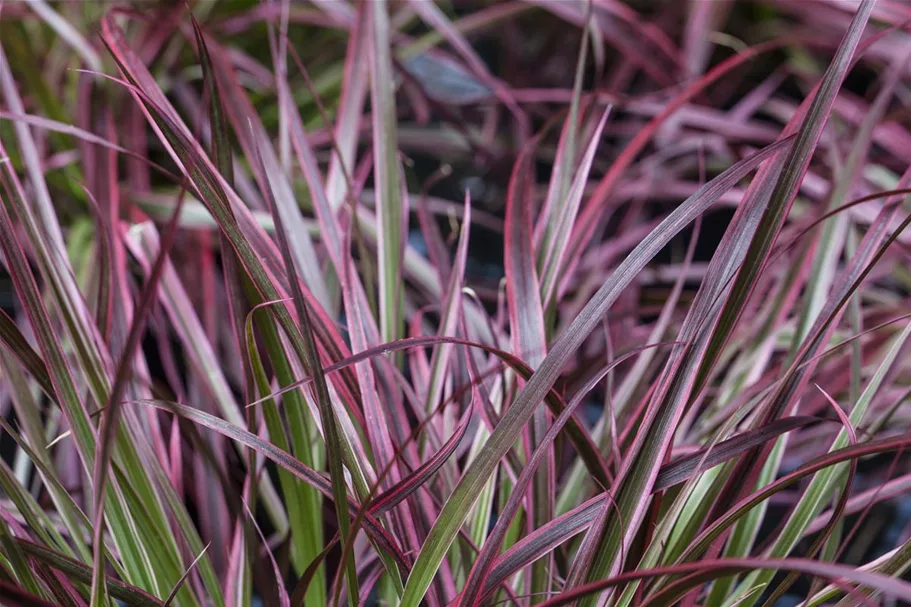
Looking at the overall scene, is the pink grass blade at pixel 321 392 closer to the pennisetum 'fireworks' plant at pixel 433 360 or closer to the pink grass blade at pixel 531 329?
the pennisetum 'fireworks' plant at pixel 433 360

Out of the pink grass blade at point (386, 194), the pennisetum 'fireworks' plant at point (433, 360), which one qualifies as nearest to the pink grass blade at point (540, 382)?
the pennisetum 'fireworks' plant at point (433, 360)

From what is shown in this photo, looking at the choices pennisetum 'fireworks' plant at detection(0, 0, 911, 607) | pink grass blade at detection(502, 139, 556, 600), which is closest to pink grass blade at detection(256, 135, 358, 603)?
pennisetum 'fireworks' plant at detection(0, 0, 911, 607)

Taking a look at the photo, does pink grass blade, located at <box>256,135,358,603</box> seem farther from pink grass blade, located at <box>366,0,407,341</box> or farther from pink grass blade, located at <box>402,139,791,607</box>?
pink grass blade, located at <box>366,0,407,341</box>

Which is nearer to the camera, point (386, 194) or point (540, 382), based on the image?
point (540, 382)

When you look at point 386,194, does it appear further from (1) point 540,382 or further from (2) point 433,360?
(1) point 540,382

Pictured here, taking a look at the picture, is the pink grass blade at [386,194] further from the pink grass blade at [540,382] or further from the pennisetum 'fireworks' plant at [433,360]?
the pink grass blade at [540,382]

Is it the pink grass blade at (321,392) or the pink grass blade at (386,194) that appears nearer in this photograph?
the pink grass blade at (321,392)

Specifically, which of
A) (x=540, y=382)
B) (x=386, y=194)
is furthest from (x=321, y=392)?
(x=386, y=194)

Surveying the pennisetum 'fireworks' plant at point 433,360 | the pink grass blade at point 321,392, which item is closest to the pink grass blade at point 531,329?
the pennisetum 'fireworks' plant at point 433,360

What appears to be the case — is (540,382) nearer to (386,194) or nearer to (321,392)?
(321,392)
